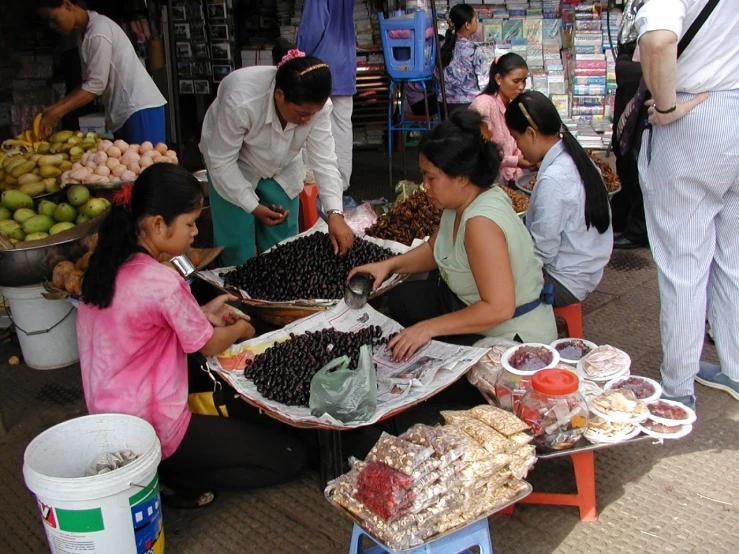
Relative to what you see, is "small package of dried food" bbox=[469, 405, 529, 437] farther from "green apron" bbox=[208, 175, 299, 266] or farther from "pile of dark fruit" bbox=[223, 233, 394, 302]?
"green apron" bbox=[208, 175, 299, 266]

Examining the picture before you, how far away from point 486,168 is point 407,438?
1.12m

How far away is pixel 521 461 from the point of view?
201 centimetres

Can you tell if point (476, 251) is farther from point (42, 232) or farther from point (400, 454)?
point (42, 232)

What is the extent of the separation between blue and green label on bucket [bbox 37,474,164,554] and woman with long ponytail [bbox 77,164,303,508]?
1.01 ft

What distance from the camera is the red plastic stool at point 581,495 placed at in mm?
2393

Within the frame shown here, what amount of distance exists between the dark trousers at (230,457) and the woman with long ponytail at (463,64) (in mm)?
3957

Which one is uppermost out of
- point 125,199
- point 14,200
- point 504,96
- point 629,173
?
point 504,96

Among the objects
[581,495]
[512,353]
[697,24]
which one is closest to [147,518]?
[512,353]

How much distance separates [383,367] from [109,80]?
117 inches

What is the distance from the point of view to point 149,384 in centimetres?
232

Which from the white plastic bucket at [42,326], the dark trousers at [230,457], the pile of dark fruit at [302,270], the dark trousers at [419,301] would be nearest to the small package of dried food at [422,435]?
the dark trousers at [230,457]

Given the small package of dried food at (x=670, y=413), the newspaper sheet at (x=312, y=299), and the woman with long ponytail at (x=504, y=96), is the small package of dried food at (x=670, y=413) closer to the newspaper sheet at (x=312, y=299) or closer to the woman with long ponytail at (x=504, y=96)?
the newspaper sheet at (x=312, y=299)

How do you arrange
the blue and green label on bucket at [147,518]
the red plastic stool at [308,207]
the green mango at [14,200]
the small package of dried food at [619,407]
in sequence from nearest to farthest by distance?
1. the blue and green label on bucket at [147,518]
2. the small package of dried food at [619,407]
3. the green mango at [14,200]
4. the red plastic stool at [308,207]

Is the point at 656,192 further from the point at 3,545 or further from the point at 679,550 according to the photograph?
the point at 3,545
